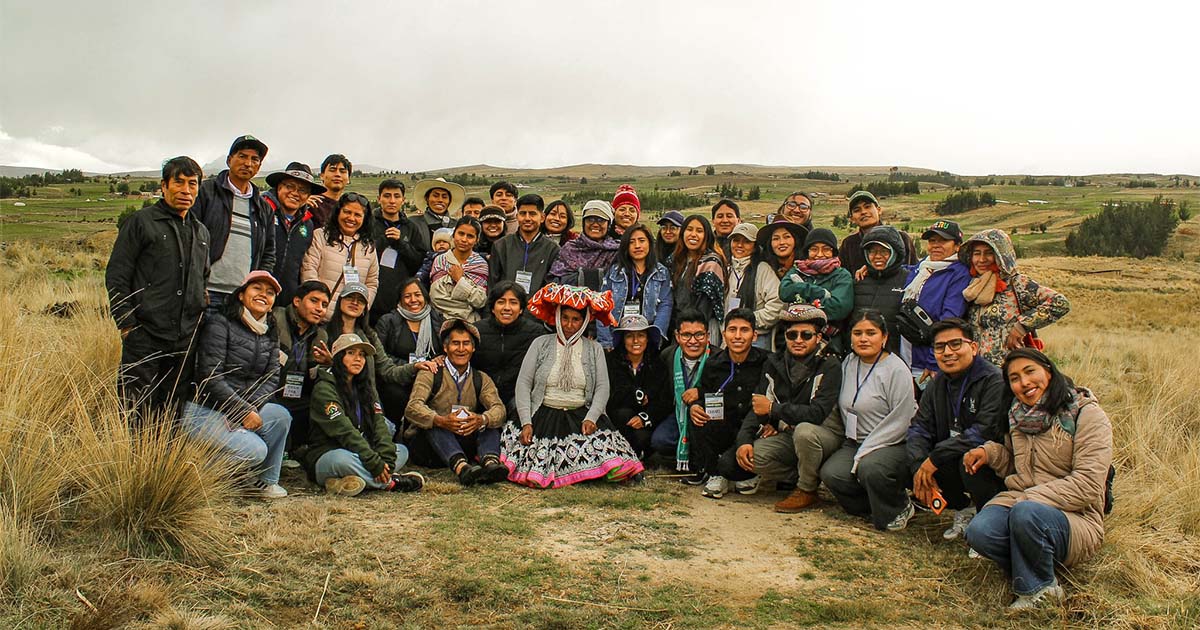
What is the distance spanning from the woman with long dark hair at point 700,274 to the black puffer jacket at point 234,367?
351 cm

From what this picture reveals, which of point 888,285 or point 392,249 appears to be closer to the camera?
point 888,285

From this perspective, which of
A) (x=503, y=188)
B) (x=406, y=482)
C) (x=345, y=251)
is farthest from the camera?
(x=503, y=188)

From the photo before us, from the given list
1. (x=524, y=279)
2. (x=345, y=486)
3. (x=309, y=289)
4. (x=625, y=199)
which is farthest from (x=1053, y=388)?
(x=309, y=289)

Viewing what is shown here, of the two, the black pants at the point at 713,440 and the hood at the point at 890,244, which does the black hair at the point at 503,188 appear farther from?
the hood at the point at 890,244

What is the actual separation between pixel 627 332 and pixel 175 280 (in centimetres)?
347

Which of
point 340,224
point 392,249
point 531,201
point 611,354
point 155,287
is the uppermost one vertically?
point 531,201

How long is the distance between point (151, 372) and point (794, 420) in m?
4.46

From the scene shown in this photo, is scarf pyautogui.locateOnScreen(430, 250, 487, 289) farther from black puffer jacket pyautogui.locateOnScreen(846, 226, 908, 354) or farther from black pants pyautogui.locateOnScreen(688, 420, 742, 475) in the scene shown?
black puffer jacket pyautogui.locateOnScreen(846, 226, 908, 354)

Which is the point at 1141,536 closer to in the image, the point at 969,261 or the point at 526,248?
the point at 969,261

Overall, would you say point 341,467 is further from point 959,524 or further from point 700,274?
point 959,524

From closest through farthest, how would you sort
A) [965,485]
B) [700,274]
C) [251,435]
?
[965,485] → [251,435] → [700,274]

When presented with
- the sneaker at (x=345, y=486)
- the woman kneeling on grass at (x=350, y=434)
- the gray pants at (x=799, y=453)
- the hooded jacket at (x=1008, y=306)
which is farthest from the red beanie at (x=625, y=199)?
the sneaker at (x=345, y=486)

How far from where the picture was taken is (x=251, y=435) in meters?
5.25

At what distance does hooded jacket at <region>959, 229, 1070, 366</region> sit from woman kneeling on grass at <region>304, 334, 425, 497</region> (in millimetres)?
4259
